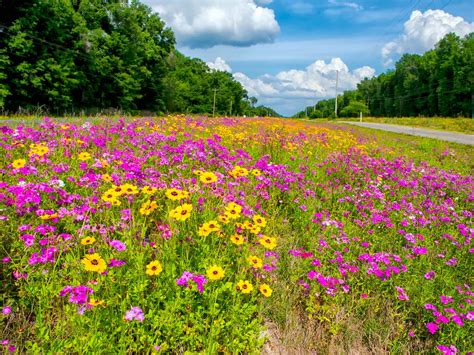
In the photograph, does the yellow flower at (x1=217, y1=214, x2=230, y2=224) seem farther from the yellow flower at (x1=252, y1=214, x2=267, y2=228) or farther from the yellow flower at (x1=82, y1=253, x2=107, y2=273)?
the yellow flower at (x1=82, y1=253, x2=107, y2=273)

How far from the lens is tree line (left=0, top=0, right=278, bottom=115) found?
25.2 m

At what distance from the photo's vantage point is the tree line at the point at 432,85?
5972 centimetres

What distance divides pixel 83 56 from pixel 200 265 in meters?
36.7

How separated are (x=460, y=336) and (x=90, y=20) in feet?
143

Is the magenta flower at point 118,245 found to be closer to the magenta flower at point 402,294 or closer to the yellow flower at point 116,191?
the yellow flower at point 116,191

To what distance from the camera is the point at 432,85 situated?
7100 centimetres

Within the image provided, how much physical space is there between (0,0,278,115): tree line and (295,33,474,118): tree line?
42.6m

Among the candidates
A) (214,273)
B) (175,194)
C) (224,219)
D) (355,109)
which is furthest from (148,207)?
(355,109)

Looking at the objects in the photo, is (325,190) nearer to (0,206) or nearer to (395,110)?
(0,206)

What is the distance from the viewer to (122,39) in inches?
1467

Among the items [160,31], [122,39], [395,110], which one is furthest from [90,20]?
[395,110]

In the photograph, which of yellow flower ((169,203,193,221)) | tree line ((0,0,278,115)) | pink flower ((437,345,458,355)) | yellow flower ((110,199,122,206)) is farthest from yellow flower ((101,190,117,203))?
tree line ((0,0,278,115))

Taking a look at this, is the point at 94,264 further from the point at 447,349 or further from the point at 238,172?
the point at 447,349

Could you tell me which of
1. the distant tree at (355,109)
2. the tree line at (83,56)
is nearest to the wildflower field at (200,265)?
the tree line at (83,56)
